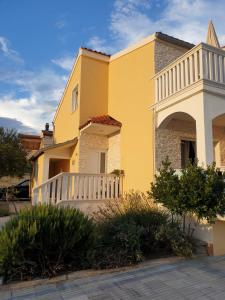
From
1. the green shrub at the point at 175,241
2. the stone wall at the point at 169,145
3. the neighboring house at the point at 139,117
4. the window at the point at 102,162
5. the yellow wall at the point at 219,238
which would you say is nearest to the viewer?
the green shrub at the point at 175,241

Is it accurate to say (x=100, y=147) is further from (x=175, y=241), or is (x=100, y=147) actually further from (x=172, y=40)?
(x=175, y=241)

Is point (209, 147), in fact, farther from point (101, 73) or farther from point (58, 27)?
point (101, 73)

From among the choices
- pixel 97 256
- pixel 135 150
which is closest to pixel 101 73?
pixel 135 150

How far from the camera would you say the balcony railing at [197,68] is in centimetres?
770

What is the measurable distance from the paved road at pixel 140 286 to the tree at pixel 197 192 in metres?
1.36

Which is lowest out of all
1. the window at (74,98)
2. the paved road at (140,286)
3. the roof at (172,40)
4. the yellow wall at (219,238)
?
the paved road at (140,286)

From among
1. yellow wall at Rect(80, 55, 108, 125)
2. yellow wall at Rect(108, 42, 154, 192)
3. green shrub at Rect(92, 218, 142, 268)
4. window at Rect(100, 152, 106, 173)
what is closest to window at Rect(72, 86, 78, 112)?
yellow wall at Rect(80, 55, 108, 125)

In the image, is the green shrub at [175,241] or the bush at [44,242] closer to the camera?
the bush at [44,242]

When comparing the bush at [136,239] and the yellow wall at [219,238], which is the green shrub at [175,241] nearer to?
the bush at [136,239]

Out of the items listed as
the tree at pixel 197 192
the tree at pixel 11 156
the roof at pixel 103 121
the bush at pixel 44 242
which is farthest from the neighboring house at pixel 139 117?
the tree at pixel 11 156

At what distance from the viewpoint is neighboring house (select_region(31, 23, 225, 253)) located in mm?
7812

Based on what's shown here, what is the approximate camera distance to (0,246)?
16.2 feet

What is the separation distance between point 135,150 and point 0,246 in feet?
21.8

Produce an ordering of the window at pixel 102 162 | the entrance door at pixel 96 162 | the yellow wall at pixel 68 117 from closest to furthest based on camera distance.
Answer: the entrance door at pixel 96 162, the window at pixel 102 162, the yellow wall at pixel 68 117
